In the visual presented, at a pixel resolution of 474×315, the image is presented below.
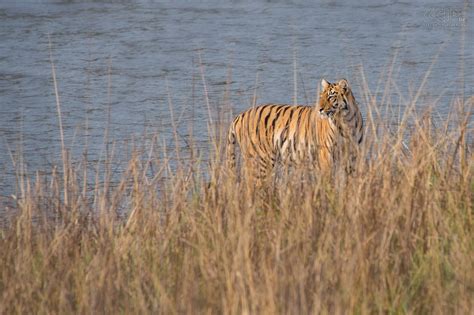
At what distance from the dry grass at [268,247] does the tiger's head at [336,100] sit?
2.02 meters

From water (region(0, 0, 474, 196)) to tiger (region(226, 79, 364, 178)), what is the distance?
46cm

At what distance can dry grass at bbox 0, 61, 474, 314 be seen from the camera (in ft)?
12.6

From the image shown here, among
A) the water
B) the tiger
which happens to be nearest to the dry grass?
the tiger

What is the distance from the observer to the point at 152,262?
14.3 ft

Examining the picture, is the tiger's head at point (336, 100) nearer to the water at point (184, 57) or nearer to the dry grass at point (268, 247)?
the water at point (184, 57)

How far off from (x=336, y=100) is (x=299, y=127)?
405 millimetres

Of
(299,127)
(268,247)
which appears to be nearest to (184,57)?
(299,127)

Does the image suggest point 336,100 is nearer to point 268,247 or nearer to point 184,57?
point 268,247

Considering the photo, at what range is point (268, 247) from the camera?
13.8ft

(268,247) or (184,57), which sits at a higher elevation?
(268,247)

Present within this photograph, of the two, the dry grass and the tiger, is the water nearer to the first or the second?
the tiger

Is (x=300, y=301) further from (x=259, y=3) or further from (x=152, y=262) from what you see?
(x=259, y=3)

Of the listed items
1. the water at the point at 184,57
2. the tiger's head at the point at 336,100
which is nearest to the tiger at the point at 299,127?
the tiger's head at the point at 336,100

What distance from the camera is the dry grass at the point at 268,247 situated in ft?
12.6
